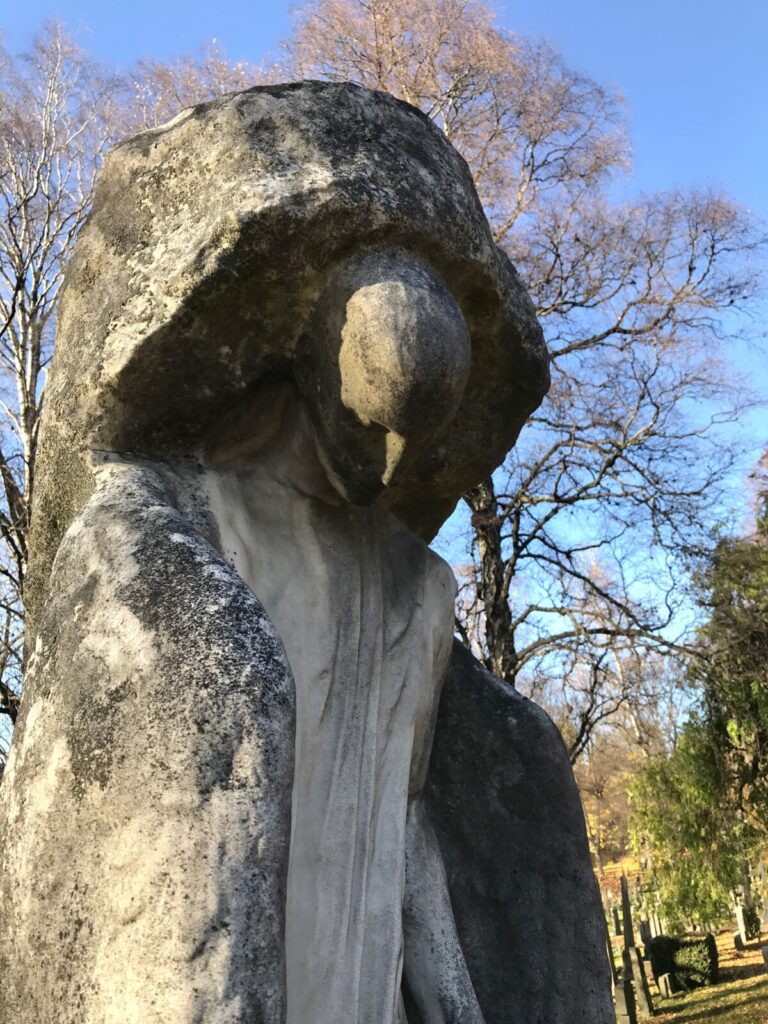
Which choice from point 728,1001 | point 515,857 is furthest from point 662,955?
point 515,857

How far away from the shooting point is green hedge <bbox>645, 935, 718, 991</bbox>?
68.4 feet

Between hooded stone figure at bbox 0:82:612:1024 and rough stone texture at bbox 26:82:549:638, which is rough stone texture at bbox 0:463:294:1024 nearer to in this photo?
hooded stone figure at bbox 0:82:612:1024

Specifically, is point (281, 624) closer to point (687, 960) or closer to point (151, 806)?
point (151, 806)

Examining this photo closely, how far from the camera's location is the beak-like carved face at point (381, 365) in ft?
5.75

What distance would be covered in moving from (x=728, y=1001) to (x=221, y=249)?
19.6m

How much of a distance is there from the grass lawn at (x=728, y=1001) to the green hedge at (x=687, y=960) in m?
0.29

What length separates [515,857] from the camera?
2197 millimetres

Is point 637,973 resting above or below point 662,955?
below

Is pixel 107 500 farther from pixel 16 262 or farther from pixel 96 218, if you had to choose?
pixel 16 262

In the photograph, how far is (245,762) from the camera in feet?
4.38

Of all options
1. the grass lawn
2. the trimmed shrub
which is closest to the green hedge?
the trimmed shrub

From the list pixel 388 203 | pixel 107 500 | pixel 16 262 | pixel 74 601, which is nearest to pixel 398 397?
pixel 388 203

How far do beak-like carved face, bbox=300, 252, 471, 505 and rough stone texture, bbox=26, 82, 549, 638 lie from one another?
6 cm

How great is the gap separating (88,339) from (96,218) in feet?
0.90
